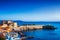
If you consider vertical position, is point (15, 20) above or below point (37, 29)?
above

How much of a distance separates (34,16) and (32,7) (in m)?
0.15

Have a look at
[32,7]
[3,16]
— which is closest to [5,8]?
[3,16]

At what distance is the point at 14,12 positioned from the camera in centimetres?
193

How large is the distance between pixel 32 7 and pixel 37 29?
372 millimetres

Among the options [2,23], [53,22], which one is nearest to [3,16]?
[2,23]

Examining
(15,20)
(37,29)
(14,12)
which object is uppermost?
(14,12)

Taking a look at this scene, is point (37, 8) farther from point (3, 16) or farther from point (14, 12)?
point (3, 16)

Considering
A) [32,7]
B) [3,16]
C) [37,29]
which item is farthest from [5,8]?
[37,29]

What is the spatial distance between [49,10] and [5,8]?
72 cm

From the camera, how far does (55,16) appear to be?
1.94m

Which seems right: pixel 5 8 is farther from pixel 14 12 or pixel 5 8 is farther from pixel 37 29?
pixel 37 29

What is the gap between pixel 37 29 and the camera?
1.86 metres

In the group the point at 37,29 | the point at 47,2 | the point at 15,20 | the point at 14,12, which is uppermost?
the point at 47,2

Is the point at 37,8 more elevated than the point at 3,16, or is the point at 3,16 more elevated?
the point at 37,8
